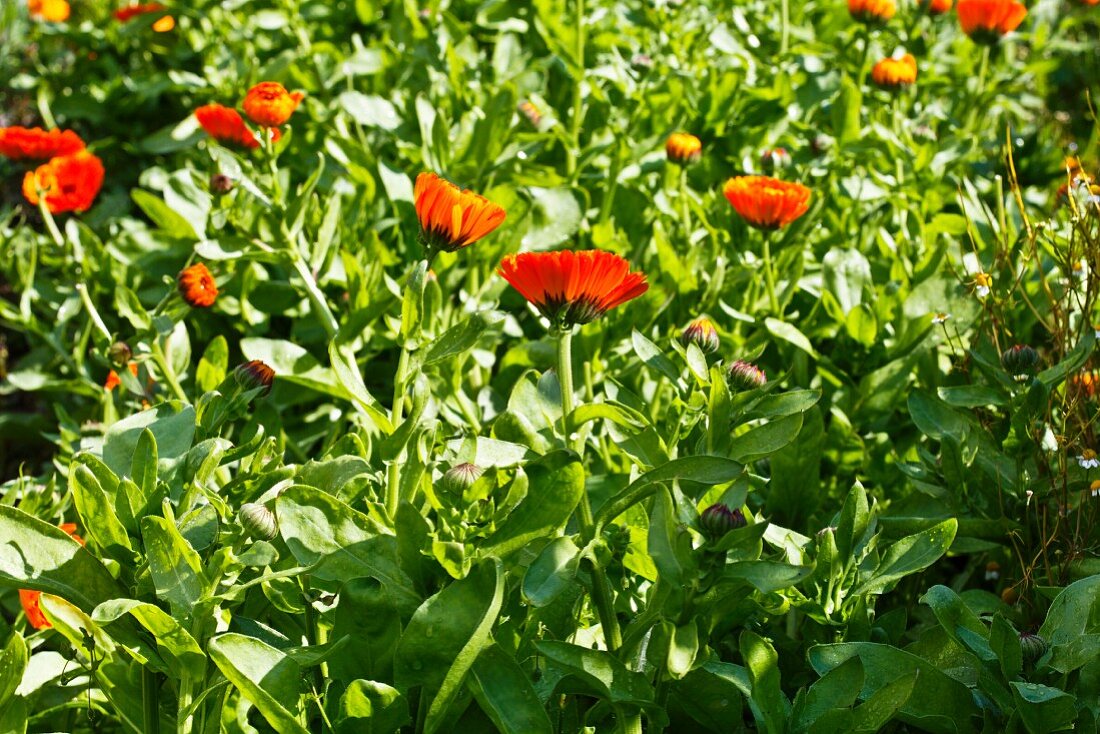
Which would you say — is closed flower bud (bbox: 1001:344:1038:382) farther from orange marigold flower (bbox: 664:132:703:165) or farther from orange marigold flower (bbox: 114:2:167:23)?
orange marigold flower (bbox: 114:2:167:23)

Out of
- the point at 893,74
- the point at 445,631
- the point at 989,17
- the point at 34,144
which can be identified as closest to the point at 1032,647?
the point at 445,631

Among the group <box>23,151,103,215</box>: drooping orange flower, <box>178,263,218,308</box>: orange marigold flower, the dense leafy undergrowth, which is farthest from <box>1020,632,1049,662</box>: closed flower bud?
<box>23,151,103,215</box>: drooping orange flower

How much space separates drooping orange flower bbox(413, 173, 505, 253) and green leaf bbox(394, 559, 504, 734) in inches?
18.3

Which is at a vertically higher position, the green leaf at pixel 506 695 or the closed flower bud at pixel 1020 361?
the closed flower bud at pixel 1020 361

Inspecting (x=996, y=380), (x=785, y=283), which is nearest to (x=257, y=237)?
(x=785, y=283)

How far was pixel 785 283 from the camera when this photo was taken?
2.37m

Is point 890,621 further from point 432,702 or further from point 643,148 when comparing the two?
point 643,148

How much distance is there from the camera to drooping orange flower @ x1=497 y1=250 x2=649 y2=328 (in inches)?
54.1

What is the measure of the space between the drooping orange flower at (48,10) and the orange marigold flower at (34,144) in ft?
4.10

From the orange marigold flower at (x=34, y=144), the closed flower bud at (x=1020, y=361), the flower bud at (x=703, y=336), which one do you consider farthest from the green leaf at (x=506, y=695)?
the orange marigold flower at (x=34, y=144)

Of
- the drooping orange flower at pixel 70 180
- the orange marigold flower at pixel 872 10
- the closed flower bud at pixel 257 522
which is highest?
the orange marigold flower at pixel 872 10

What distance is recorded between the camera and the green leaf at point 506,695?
127 cm

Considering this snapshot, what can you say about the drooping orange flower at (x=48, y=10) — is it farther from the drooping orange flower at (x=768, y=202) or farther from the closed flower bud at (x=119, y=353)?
the drooping orange flower at (x=768, y=202)

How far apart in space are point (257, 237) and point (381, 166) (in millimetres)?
332
